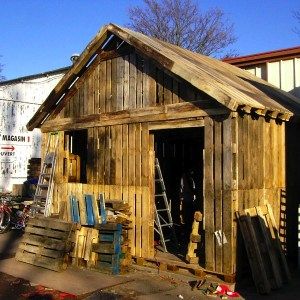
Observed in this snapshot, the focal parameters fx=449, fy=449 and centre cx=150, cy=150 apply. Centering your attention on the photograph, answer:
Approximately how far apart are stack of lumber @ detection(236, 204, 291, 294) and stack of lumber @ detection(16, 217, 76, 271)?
3.94m

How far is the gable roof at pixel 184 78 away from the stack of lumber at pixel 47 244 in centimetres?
351

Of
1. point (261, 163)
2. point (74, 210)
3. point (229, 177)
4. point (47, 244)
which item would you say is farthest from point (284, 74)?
point (47, 244)

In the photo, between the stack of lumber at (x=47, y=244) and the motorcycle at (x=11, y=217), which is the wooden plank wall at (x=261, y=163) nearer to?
the stack of lumber at (x=47, y=244)

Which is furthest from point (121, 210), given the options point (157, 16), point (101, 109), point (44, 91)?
point (157, 16)

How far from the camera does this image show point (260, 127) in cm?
952

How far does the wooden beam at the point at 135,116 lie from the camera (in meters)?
9.16

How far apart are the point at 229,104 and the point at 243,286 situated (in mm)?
3450

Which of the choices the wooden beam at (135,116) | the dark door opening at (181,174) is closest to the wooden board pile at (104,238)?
the wooden beam at (135,116)

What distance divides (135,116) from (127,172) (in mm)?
1319

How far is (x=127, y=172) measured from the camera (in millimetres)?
10492

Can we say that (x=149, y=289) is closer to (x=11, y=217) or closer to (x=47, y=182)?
(x=47, y=182)

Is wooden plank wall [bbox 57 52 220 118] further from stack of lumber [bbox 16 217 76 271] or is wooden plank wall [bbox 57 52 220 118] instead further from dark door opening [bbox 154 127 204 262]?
stack of lumber [bbox 16 217 76 271]

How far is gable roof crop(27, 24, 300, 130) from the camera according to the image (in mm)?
8539

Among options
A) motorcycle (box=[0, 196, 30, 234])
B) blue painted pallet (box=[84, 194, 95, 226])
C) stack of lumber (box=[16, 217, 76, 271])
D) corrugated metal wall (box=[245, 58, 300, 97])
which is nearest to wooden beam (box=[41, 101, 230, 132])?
blue painted pallet (box=[84, 194, 95, 226])
